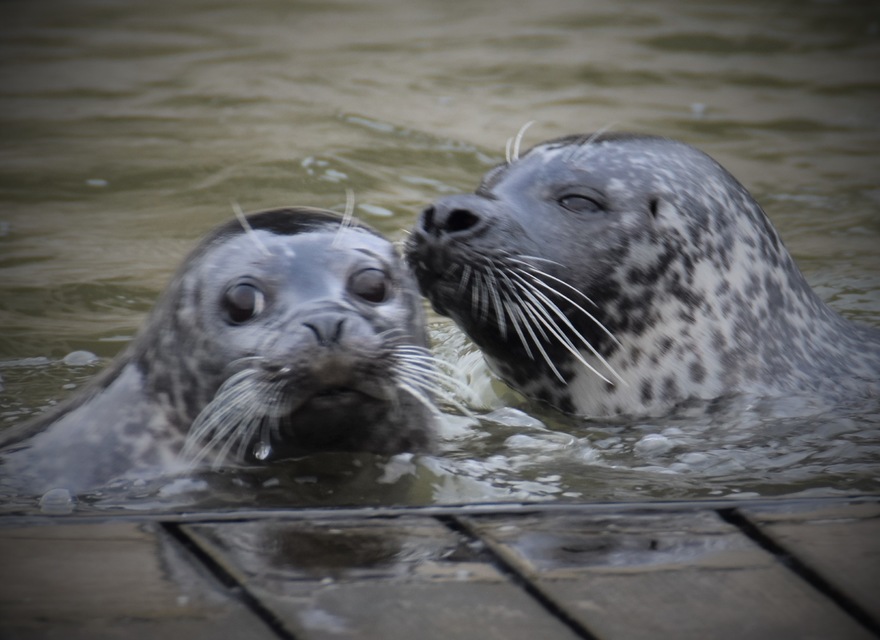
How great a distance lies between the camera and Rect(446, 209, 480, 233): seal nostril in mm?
4449

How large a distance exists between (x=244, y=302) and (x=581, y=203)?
4.63ft

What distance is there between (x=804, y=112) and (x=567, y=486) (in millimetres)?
6909

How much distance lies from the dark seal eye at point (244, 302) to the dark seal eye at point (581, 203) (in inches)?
52.4

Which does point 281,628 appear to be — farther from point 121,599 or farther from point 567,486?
point 567,486

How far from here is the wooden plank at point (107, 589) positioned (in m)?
2.52

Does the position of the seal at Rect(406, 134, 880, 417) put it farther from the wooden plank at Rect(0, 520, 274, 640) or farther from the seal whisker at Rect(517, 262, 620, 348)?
the wooden plank at Rect(0, 520, 274, 640)

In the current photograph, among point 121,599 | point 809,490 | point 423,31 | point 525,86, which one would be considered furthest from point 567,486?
point 423,31

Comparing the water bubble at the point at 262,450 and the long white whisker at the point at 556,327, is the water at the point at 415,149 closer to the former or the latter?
the water bubble at the point at 262,450

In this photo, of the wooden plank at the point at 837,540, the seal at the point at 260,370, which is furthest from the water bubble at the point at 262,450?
the wooden plank at the point at 837,540

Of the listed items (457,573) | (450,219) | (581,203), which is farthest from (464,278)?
(457,573)

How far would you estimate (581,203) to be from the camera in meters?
4.63

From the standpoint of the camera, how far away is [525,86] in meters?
10.3

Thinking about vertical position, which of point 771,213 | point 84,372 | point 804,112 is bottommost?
point 84,372

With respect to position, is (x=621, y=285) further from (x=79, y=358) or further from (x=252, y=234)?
(x=79, y=358)
